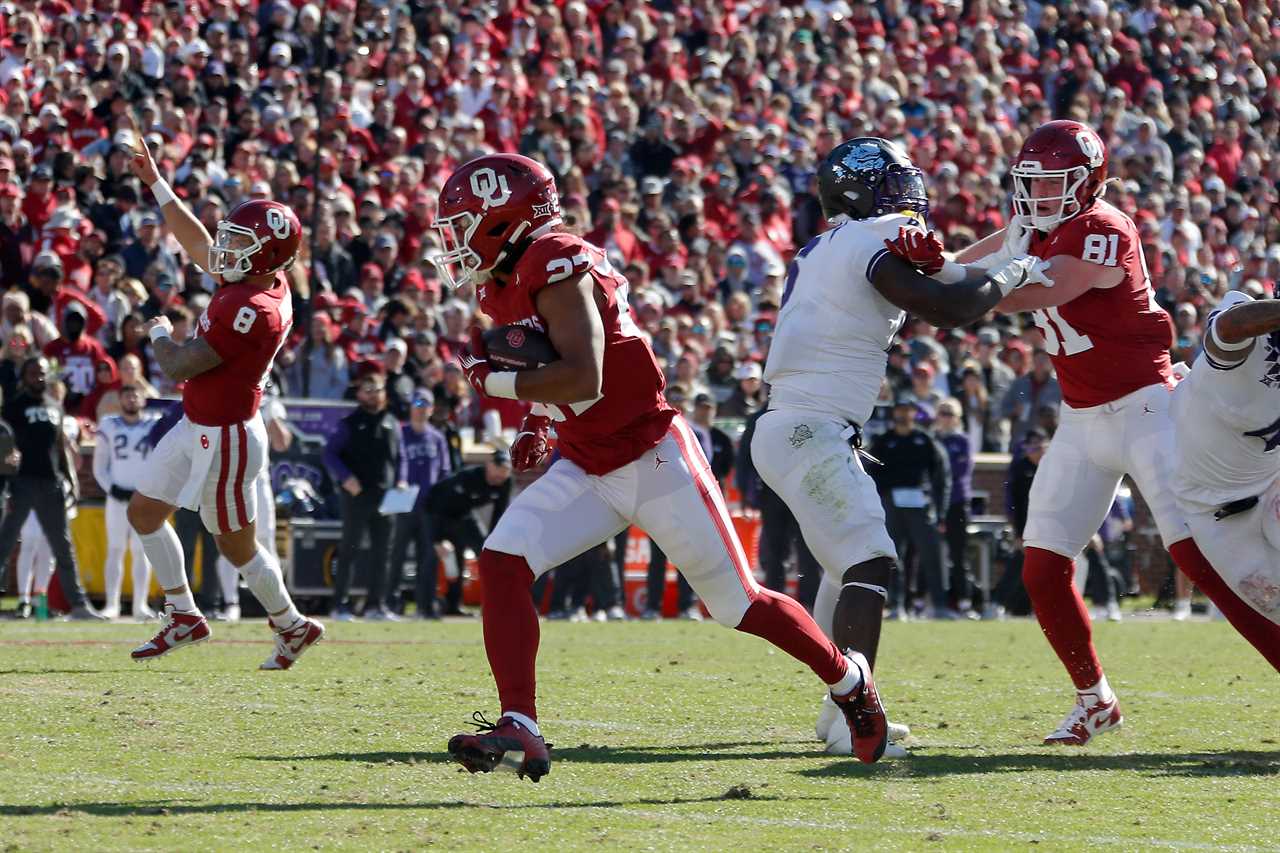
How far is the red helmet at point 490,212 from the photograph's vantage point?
5645mm

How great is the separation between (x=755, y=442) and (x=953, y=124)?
1682cm

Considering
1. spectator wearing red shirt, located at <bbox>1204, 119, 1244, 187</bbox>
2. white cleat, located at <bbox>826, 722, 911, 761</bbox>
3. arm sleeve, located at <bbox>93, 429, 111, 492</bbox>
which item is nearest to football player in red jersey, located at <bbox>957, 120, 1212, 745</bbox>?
white cleat, located at <bbox>826, 722, 911, 761</bbox>

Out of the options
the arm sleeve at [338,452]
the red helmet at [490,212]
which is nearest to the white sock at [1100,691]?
the red helmet at [490,212]

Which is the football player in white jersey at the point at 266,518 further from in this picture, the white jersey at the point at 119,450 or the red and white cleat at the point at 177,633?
the red and white cleat at the point at 177,633

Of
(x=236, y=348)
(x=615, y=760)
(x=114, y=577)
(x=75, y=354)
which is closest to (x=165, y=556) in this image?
(x=236, y=348)

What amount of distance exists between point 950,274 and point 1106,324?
980 millimetres

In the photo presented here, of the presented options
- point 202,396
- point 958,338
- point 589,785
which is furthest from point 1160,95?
point 589,785

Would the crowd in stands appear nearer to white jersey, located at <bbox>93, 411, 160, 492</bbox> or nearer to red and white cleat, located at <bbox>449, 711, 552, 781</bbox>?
white jersey, located at <bbox>93, 411, 160, 492</bbox>

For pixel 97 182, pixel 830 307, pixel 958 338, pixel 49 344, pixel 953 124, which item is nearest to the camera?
pixel 830 307

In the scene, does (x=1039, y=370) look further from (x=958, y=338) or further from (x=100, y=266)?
(x=100, y=266)

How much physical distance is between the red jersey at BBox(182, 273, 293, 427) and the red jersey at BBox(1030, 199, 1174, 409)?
→ 11.7 ft

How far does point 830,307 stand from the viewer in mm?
6480

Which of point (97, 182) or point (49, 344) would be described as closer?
point (49, 344)

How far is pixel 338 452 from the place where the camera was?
14.7m
